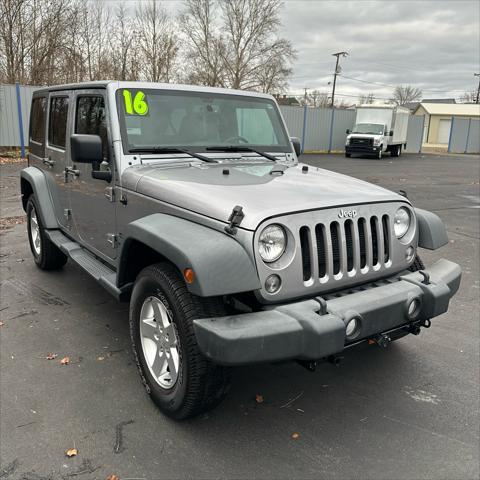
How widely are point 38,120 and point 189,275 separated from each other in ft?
13.5

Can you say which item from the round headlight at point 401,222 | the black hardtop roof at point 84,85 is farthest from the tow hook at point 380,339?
the black hardtop roof at point 84,85

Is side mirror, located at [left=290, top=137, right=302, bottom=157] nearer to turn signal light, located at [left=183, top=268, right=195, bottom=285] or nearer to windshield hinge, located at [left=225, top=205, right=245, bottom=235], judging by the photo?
windshield hinge, located at [left=225, top=205, right=245, bottom=235]

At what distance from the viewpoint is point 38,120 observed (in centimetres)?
544

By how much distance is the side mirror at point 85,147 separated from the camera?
3.19m

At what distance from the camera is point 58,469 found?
2395 millimetres

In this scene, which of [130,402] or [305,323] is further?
[130,402]

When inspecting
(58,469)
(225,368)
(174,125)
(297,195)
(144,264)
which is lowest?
(58,469)

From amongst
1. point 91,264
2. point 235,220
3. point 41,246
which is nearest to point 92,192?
point 91,264

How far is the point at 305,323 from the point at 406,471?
101 cm

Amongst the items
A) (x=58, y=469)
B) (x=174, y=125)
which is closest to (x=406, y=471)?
(x=58, y=469)

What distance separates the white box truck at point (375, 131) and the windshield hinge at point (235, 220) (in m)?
25.6

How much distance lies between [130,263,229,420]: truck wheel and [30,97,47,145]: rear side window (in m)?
3.18

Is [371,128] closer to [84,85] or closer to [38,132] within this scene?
[38,132]

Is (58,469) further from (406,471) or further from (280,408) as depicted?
(406,471)
